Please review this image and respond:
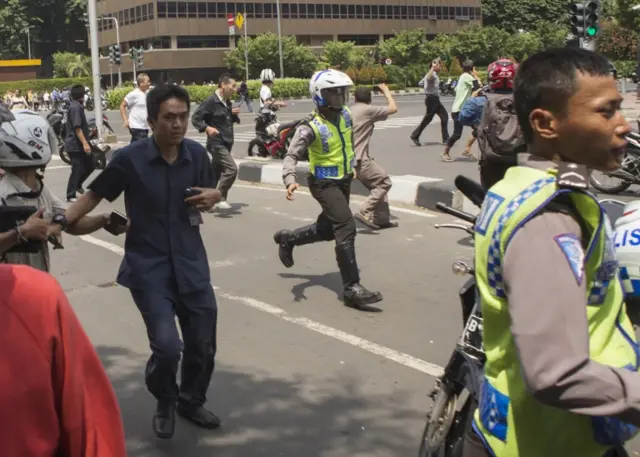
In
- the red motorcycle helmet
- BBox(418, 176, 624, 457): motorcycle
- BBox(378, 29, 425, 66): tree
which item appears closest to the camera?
BBox(418, 176, 624, 457): motorcycle

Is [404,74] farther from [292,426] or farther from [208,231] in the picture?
[292,426]

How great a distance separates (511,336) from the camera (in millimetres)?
1859

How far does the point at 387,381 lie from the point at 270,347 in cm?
99

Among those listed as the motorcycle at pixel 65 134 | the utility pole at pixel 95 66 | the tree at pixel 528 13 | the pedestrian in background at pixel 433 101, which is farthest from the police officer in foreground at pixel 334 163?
the tree at pixel 528 13

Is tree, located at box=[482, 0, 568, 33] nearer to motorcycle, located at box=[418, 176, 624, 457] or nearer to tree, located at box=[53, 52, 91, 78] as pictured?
tree, located at box=[53, 52, 91, 78]

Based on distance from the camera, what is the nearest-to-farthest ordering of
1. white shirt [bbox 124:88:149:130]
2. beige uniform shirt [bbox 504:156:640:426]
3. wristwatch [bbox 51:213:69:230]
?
beige uniform shirt [bbox 504:156:640:426], wristwatch [bbox 51:213:69:230], white shirt [bbox 124:88:149:130]

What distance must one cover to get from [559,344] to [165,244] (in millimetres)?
2657

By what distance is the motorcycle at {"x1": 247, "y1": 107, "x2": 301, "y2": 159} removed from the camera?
15891 millimetres

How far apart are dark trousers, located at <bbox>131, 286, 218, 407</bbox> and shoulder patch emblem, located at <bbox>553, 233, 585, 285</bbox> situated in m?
2.52

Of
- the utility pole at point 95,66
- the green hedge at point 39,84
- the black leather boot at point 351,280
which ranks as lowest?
the black leather boot at point 351,280

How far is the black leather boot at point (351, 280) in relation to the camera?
243 inches

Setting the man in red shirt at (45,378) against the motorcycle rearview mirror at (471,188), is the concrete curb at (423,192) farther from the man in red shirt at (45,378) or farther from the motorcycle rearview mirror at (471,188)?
the man in red shirt at (45,378)

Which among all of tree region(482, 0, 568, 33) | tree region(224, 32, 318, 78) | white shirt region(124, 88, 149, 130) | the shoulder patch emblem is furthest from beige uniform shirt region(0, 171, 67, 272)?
tree region(482, 0, 568, 33)

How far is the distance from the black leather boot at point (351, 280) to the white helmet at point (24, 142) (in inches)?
116
